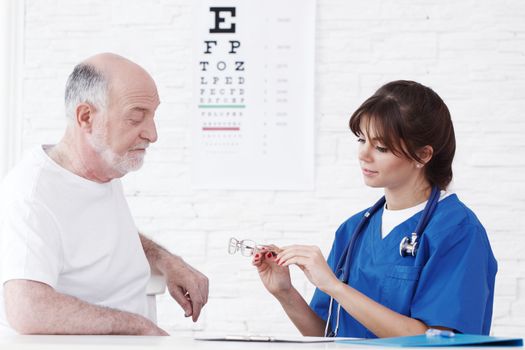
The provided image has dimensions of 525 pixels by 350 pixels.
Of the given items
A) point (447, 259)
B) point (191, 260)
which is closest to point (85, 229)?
point (447, 259)

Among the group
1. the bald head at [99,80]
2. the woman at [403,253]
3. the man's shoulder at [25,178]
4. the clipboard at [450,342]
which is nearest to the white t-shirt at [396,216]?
the woman at [403,253]

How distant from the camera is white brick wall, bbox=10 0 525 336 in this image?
3.12 meters

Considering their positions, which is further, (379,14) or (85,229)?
(379,14)

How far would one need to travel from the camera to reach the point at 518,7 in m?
3.14

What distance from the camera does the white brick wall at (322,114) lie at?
3.12 metres

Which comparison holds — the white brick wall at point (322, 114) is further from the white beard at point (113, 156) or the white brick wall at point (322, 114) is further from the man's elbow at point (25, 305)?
the man's elbow at point (25, 305)

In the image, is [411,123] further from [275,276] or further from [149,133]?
[149,133]

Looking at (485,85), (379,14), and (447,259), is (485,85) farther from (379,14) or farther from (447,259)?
(447,259)

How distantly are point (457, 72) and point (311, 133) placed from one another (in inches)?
24.3

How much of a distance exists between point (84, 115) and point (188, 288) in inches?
20.6

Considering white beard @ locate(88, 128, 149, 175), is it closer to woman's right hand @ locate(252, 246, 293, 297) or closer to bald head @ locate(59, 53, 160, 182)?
bald head @ locate(59, 53, 160, 182)

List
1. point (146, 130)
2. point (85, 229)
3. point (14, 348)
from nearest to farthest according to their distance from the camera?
point (14, 348)
point (85, 229)
point (146, 130)

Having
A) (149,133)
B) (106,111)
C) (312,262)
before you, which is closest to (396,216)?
(312,262)

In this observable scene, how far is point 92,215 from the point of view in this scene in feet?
6.70
